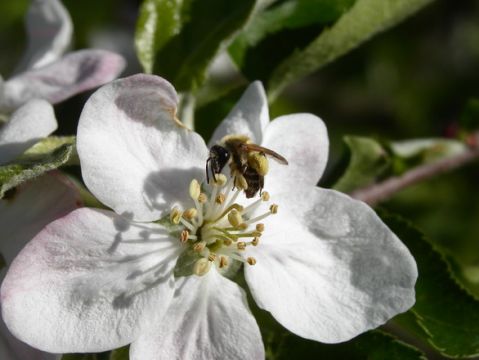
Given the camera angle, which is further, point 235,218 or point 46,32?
point 46,32

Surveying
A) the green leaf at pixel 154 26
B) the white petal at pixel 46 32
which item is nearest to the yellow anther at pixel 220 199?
the green leaf at pixel 154 26

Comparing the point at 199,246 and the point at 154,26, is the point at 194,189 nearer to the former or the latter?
the point at 199,246

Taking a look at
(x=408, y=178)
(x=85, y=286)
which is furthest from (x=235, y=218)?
(x=408, y=178)

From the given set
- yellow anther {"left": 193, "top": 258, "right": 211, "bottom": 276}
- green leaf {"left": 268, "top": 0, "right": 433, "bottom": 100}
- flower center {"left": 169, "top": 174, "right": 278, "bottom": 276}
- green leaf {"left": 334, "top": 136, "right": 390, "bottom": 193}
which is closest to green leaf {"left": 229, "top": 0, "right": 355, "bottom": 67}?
green leaf {"left": 268, "top": 0, "right": 433, "bottom": 100}

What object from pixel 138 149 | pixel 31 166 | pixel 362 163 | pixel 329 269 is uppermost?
pixel 31 166

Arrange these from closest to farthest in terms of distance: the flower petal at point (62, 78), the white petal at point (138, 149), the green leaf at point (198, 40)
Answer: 1. the white petal at point (138, 149)
2. the flower petal at point (62, 78)
3. the green leaf at point (198, 40)

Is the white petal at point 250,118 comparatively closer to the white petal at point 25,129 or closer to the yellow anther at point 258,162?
the yellow anther at point 258,162
